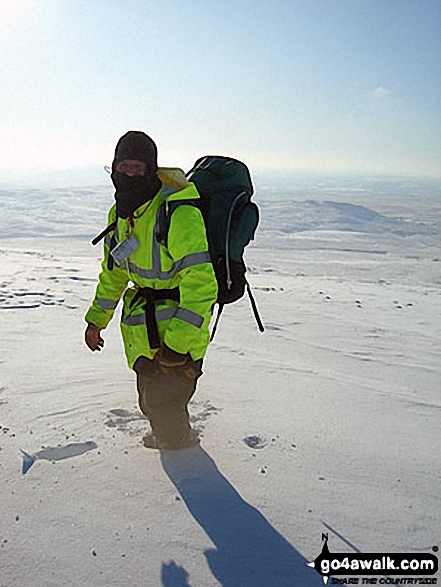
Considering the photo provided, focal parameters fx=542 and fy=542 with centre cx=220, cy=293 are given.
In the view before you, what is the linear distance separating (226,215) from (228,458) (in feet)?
3.80

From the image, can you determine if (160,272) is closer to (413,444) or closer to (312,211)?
(413,444)

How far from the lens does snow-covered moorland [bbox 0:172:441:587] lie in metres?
1.89

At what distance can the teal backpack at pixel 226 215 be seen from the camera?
253cm

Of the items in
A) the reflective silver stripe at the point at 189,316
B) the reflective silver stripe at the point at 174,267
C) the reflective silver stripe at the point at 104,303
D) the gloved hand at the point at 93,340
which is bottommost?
the gloved hand at the point at 93,340

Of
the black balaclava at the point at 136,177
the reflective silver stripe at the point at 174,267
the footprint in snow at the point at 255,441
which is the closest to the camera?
the reflective silver stripe at the point at 174,267

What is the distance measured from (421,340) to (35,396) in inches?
155

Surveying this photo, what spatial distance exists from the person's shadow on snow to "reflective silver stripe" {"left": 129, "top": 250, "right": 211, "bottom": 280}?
86cm

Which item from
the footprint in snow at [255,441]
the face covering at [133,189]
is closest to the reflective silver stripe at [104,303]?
the face covering at [133,189]

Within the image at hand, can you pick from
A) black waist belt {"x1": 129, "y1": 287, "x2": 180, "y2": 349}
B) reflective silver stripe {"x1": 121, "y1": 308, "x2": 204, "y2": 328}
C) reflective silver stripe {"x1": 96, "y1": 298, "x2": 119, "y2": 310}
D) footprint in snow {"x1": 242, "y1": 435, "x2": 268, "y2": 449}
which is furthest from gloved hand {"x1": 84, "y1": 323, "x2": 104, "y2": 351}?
footprint in snow {"x1": 242, "y1": 435, "x2": 268, "y2": 449}

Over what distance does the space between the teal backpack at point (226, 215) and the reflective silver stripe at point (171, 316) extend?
296mm

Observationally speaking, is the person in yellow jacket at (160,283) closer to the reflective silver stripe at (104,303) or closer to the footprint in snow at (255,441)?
the reflective silver stripe at (104,303)

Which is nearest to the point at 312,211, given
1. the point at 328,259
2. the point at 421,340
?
the point at 328,259

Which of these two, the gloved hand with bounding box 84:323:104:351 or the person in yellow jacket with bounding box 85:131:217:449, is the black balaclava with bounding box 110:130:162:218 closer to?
the person in yellow jacket with bounding box 85:131:217:449

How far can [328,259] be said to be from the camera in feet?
52.0
